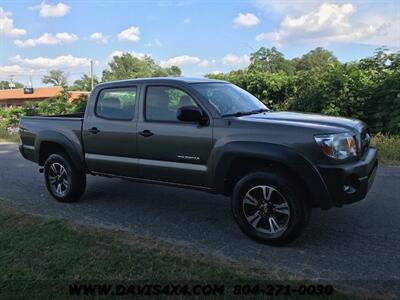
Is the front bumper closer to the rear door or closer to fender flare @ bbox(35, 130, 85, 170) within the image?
the rear door

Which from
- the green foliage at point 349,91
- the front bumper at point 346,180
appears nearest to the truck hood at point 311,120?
the front bumper at point 346,180

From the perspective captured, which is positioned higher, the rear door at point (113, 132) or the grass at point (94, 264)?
the rear door at point (113, 132)

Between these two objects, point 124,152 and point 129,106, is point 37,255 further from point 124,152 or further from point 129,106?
point 129,106

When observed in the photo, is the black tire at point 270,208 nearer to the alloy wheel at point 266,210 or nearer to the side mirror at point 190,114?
the alloy wheel at point 266,210

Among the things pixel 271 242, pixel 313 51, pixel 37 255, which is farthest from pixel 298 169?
pixel 313 51

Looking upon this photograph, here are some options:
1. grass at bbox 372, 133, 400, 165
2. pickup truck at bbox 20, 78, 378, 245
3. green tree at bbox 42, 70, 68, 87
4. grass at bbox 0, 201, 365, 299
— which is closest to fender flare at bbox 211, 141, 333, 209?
pickup truck at bbox 20, 78, 378, 245

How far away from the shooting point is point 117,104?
6.08 meters

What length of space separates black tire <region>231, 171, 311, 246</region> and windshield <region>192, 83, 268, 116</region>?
36.8 inches

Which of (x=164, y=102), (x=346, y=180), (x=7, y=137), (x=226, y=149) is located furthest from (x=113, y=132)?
(x=7, y=137)

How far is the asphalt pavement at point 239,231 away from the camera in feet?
13.7

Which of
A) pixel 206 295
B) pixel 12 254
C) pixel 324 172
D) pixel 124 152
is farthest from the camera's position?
pixel 124 152

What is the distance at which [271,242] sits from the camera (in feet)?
15.5

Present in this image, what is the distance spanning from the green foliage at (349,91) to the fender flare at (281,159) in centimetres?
724

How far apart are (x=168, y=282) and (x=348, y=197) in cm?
195
